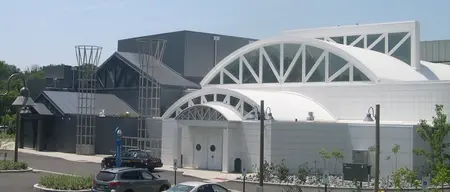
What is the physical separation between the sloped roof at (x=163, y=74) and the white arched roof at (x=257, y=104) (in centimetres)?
1226

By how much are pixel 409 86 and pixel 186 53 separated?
2732 centimetres

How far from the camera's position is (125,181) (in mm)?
24031

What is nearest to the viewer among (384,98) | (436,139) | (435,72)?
(436,139)

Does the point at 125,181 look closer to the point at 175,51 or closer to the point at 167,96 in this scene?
the point at 167,96

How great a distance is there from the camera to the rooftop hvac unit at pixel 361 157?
37494mm

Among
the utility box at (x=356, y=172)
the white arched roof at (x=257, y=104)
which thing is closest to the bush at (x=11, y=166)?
the white arched roof at (x=257, y=104)

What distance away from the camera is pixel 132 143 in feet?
164

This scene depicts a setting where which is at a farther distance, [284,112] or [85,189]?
[284,112]

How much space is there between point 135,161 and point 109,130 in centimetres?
1459

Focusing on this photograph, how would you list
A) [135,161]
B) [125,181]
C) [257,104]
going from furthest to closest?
[257,104] → [135,161] → [125,181]

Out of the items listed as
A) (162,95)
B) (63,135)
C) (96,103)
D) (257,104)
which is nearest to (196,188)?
(257,104)

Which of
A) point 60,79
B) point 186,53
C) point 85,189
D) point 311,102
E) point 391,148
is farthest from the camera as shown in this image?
point 60,79

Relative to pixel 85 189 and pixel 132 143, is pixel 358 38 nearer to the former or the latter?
pixel 132 143

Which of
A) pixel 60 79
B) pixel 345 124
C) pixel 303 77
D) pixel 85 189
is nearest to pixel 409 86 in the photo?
pixel 345 124
